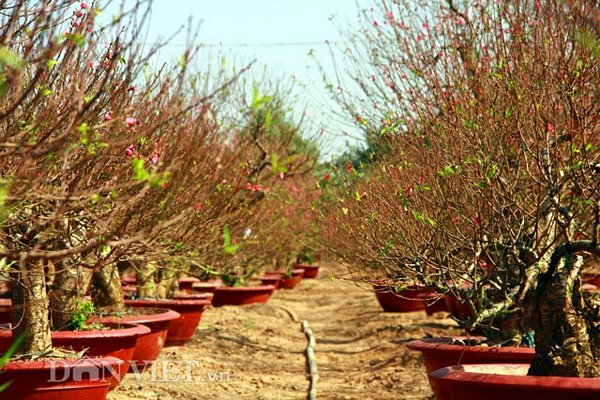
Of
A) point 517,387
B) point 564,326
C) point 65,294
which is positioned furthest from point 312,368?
point 517,387

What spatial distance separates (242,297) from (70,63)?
12465 millimetres

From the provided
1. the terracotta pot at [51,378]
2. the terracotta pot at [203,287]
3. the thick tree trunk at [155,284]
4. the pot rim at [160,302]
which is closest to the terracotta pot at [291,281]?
the terracotta pot at [203,287]

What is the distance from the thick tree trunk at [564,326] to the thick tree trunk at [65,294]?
3.91m

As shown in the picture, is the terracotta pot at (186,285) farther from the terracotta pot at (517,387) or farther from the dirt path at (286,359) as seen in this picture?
the terracotta pot at (517,387)

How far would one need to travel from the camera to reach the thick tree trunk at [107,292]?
29.7 feet

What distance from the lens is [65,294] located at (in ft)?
25.8

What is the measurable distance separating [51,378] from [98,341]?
122 cm

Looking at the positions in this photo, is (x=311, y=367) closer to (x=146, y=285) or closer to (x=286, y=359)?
(x=286, y=359)

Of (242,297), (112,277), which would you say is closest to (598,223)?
(112,277)

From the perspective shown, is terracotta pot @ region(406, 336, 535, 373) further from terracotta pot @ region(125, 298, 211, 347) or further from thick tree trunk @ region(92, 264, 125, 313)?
terracotta pot @ region(125, 298, 211, 347)

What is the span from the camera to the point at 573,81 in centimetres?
480

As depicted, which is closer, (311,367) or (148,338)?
(148,338)

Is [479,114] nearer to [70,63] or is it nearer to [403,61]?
[70,63]

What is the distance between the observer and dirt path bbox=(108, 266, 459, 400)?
8555mm
